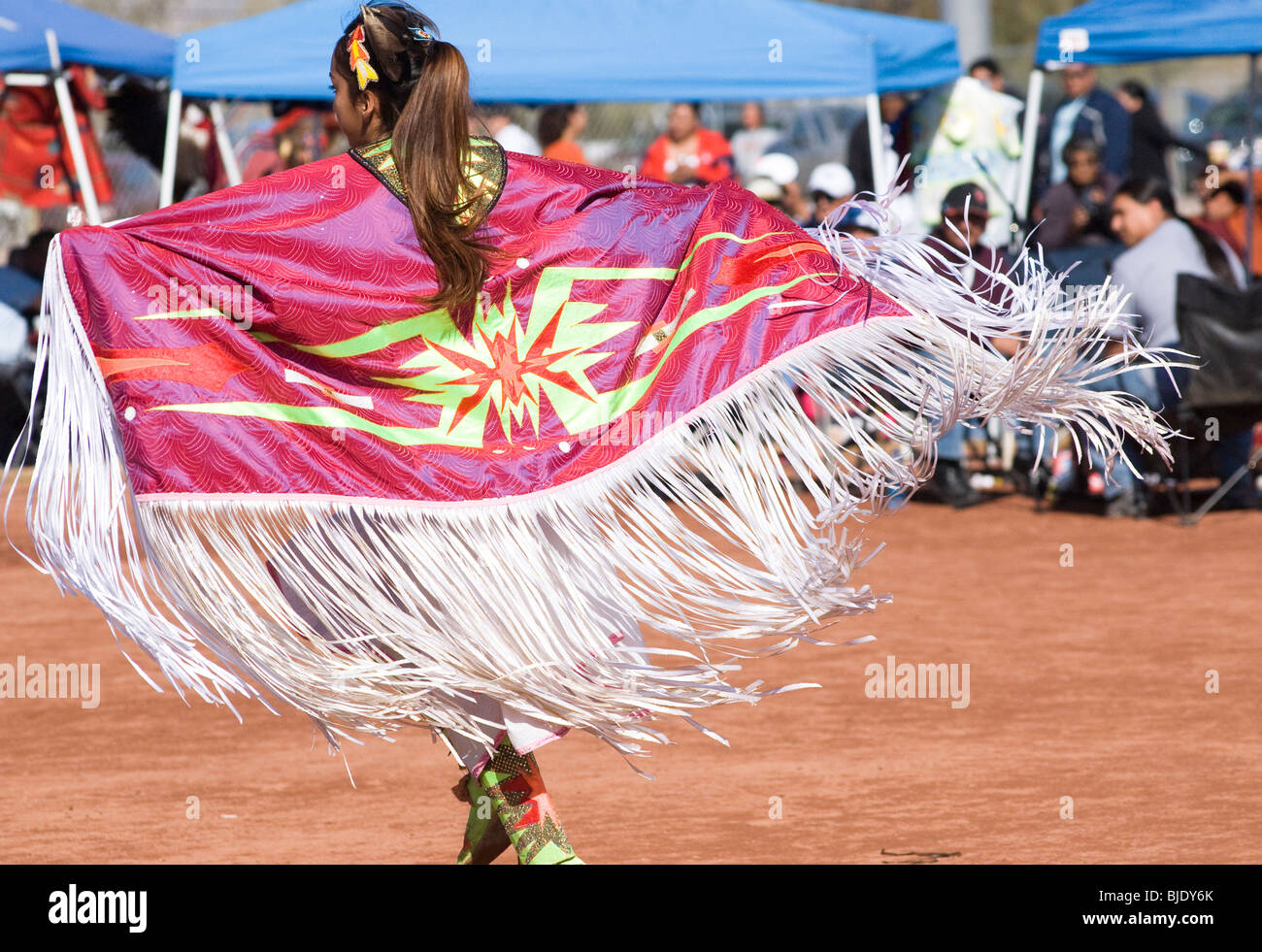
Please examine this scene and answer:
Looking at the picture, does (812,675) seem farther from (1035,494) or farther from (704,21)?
(704,21)

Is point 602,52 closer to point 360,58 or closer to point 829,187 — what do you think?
point 829,187

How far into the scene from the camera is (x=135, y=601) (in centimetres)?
332

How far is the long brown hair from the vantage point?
3334mm

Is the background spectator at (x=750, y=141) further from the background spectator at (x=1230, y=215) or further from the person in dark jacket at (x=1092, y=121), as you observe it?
the background spectator at (x=1230, y=215)

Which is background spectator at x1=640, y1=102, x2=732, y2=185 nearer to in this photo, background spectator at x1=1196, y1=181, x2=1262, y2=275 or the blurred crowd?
the blurred crowd

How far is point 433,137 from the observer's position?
3338 mm

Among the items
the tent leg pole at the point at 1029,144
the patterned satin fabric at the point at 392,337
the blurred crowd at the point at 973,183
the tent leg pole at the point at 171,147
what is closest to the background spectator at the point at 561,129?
the blurred crowd at the point at 973,183

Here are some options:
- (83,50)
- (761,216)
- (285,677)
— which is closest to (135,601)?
(285,677)

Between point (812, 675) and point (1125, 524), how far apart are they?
145 inches

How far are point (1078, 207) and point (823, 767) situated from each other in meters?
7.71

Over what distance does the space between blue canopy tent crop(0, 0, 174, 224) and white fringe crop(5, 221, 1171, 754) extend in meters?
8.00

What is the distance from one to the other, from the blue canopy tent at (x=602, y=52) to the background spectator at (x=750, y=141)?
550 centimetres

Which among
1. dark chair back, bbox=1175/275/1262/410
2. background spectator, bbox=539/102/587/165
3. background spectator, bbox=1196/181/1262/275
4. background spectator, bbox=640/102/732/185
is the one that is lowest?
dark chair back, bbox=1175/275/1262/410

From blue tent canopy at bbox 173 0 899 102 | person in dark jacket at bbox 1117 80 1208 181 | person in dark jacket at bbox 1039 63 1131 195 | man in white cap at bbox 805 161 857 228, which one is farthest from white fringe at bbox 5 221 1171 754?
person in dark jacket at bbox 1117 80 1208 181
